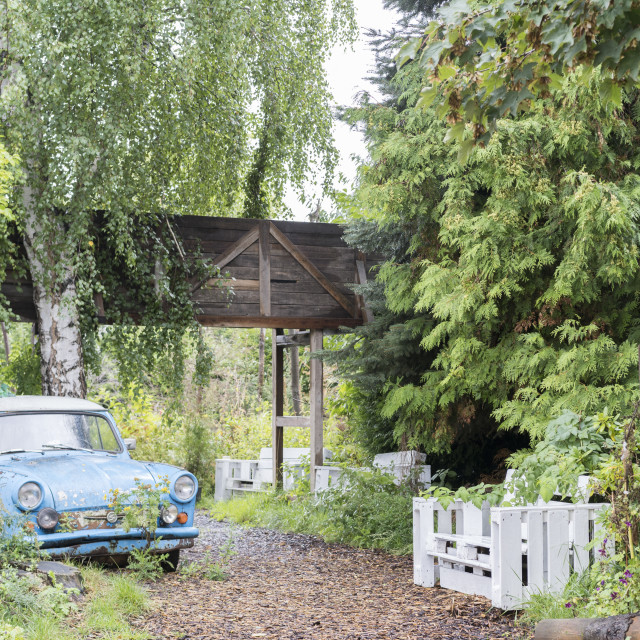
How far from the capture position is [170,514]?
6980mm

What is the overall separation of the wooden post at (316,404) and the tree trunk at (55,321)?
3.52 m

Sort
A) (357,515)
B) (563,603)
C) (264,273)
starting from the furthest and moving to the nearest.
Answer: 1. (264,273)
2. (357,515)
3. (563,603)

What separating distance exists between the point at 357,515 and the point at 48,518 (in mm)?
3817

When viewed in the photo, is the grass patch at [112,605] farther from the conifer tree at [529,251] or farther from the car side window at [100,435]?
the conifer tree at [529,251]

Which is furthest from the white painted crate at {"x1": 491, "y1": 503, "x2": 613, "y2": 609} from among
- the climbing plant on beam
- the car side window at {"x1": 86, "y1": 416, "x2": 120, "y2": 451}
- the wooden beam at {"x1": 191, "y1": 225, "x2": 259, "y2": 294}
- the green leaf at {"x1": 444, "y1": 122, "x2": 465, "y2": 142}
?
the wooden beam at {"x1": 191, "y1": 225, "x2": 259, "y2": 294}

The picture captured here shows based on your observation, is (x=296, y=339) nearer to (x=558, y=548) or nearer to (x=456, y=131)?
(x=558, y=548)

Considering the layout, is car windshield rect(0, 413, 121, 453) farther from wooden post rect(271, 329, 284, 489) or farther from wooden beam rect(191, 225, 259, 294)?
wooden post rect(271, 329, 284, 489)

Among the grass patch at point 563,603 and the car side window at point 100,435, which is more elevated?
the car side window at point 100,435

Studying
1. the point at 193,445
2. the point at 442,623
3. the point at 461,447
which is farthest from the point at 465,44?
the point at 193,445

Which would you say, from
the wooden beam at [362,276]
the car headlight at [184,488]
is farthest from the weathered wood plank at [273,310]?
the car headlight at [184,488]

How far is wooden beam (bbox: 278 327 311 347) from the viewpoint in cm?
1218

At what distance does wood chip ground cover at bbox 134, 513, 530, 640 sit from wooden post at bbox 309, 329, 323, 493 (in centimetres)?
313

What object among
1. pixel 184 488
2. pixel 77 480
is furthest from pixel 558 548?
pixel 77 480

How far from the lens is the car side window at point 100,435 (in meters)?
7.70
